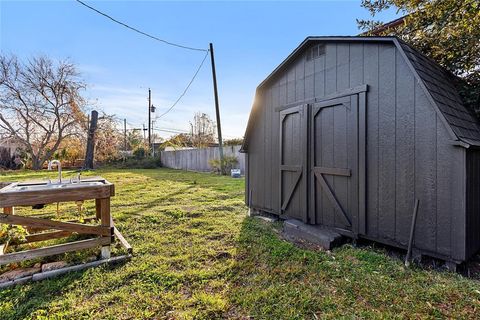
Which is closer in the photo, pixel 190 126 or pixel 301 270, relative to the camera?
pixel 301 270

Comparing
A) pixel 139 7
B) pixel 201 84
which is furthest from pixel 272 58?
pixel 201 84

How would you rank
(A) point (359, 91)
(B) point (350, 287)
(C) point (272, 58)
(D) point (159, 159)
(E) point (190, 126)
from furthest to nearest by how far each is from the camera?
(E) point (190, 126) < (D) point (159, 159) < (C) point (272, 58) < (A) point (359, 91) < (B) point (350, 287)

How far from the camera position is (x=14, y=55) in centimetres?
1394

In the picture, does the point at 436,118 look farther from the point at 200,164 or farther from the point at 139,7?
the point at 200,164

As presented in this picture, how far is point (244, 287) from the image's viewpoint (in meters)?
2.16

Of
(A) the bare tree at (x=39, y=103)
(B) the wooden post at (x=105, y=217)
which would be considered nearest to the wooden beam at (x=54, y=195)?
(B) the wooden post at (x=105, y=217)

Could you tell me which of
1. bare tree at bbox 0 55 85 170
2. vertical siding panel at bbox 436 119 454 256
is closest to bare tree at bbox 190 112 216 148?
bare tree at bbox 0 55 85 170

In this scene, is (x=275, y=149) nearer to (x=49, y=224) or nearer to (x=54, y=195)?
(x=54, y=195)

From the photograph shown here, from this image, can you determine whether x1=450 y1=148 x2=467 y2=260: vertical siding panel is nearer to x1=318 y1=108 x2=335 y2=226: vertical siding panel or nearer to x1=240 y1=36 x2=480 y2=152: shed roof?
x1=240 y1=36 x2=480 y2=152: shed roof

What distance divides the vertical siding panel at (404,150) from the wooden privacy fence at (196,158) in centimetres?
885

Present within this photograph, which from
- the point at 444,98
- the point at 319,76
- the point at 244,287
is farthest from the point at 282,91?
the point at 244,287

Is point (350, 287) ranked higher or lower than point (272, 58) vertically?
lower

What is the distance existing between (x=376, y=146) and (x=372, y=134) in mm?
161

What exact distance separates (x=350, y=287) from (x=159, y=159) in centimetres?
1829
